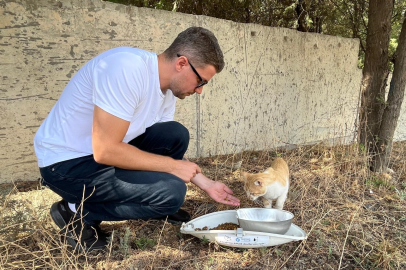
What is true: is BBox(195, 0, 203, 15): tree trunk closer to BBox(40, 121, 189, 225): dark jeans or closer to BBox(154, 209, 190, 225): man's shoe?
BBox(154, 209, 190, 225): man's shoe

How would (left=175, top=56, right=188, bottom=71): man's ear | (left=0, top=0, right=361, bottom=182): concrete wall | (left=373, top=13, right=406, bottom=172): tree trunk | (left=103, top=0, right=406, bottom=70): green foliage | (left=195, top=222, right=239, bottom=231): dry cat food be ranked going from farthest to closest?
(left=103, top=0, right=406, bottom=70): green foliage, (left=373, top=13, right=406, bottom=172): tree trunk, (left=0, top=0, right=361, bottom=182): concrete wall, (left=195, top=222, right=239, bottom=231): dry cat food, (left=175, top=56, right=188, bottom=71): man's ear

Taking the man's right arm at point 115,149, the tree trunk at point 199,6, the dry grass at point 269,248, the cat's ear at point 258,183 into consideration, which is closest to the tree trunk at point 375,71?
the dry grass at point 269,248

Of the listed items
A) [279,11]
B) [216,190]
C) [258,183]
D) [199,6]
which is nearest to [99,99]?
[216,190]

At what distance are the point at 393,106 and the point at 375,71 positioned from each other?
18.2 inches

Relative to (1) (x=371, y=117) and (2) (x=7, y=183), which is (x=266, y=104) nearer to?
(1) (x=371, y=117)

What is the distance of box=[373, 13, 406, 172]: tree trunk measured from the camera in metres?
3.24

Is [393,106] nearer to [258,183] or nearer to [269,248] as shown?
[258,183]

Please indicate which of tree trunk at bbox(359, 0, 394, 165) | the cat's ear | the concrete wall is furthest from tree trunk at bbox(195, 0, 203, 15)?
the cat's ear

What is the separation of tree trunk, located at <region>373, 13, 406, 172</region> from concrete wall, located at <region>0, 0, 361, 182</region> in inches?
16.7

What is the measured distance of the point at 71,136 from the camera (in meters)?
1.67

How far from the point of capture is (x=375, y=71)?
3428mm

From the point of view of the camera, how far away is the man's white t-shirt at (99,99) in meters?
1.48

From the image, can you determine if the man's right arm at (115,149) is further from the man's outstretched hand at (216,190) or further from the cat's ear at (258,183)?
the cat's ear at (258,183)

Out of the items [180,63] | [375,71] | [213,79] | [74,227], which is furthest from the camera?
[213,79]
